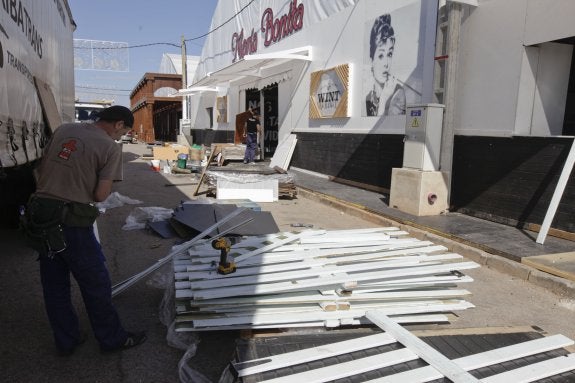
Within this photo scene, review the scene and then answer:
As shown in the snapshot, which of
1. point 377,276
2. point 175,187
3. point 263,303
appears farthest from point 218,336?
point 175,187

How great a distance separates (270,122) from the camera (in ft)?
55.4

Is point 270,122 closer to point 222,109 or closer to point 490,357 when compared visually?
point 222,109

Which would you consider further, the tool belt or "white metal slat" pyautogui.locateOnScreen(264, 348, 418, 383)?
the tool belt

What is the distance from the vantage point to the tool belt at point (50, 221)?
2641mm

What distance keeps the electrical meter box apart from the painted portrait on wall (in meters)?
1.12

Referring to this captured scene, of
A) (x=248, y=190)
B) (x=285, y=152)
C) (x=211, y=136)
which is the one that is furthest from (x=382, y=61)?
(x=211, y=136)

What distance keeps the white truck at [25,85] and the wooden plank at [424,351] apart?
9.74 ft

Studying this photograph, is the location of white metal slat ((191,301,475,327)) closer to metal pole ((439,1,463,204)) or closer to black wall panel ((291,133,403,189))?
metal pole ((439,1,463,204))

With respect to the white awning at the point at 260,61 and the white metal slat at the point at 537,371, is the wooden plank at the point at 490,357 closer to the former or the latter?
the white metal slat at the point at 537,371

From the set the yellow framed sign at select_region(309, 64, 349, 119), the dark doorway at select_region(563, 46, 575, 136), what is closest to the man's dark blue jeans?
the dark doorway at select_region(563, 46, 575, 136)

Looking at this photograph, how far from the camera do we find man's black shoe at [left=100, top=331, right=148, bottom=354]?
9.73 feet

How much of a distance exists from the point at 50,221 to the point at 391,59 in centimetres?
767

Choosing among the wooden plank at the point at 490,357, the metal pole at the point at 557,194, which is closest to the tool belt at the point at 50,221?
the wooden plank at the point at 490,357

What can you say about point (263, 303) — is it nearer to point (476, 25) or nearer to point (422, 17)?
point (476, 25)
